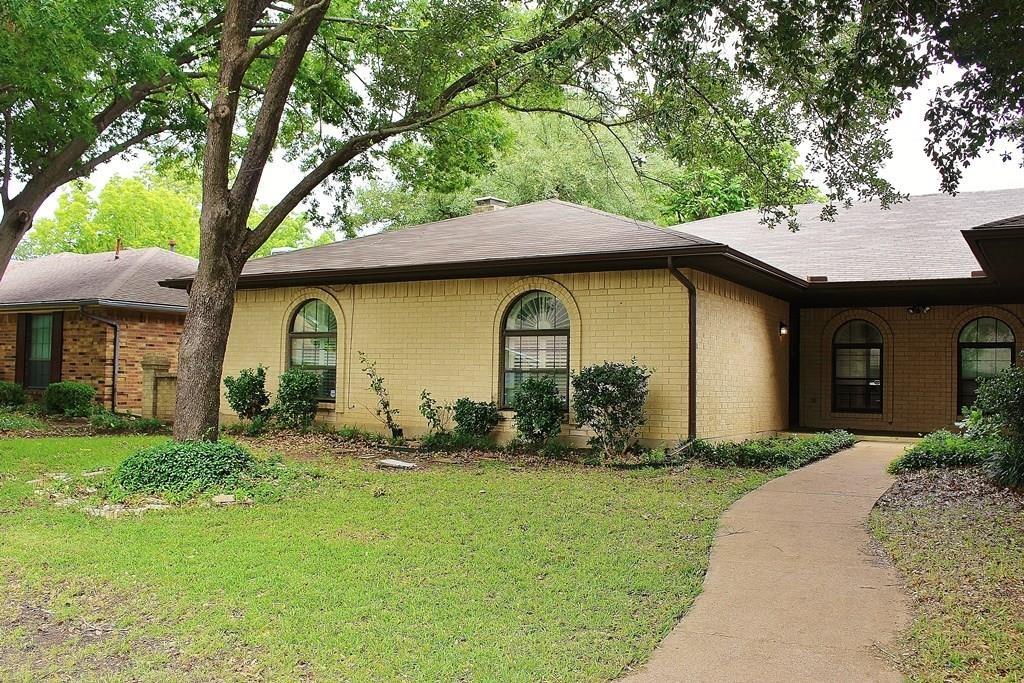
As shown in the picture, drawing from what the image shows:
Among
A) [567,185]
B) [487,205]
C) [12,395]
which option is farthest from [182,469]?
[567,185]

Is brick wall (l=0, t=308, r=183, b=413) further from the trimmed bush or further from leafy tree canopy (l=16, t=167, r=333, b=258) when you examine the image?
leafy tree canopy (l=16, t=167, r=333, b=258)

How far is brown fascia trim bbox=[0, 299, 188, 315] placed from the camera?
19438 millimetres

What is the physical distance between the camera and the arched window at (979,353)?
16016 millimetres

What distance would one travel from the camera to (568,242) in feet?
44.6

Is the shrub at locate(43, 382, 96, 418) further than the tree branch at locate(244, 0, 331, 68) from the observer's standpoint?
Yes

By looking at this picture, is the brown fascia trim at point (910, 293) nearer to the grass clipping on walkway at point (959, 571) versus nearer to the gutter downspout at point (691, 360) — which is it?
the gutter downspout at point (691, 360)

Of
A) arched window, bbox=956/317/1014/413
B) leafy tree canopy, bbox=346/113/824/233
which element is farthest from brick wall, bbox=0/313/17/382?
arched window, bbox=956/317/1014/413

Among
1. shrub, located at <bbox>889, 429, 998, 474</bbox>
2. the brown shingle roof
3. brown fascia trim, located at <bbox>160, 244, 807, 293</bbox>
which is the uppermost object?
the brown shingle roof

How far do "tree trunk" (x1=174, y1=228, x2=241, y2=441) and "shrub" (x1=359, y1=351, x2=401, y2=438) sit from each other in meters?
4.43

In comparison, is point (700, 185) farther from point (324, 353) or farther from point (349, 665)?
point (349, 665)

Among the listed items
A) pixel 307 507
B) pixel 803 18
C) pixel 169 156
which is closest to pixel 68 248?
pixel 169 156

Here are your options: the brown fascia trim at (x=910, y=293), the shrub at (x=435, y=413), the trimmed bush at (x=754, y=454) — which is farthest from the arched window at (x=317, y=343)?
the brown fascia trim at (x=910, y=293)

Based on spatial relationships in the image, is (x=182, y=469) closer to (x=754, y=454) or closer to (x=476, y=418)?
(x=476, y=418)

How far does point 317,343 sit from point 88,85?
5.99m
